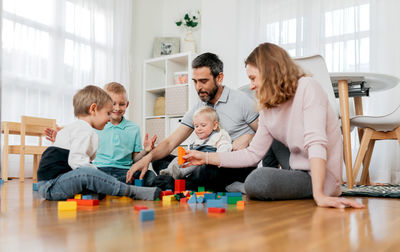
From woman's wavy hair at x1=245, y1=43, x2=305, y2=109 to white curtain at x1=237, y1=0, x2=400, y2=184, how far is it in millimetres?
2842

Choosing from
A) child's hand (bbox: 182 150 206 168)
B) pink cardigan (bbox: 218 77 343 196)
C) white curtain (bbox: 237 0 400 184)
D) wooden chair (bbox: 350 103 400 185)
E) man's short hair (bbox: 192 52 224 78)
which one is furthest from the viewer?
white curtain (bbox: 237 0 400 184)

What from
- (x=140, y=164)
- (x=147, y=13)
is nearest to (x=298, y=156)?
(x=140, y=164)

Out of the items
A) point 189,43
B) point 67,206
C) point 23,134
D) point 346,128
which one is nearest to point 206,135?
point 346,128

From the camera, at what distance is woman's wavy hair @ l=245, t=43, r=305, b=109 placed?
5.13ft

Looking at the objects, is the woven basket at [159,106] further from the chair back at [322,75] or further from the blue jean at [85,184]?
the blue jean at [85,184]

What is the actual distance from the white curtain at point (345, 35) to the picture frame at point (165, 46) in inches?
40.9

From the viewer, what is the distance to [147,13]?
570cm

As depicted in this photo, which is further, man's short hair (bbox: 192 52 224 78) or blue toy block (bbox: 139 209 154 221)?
man's short hair (bbox: 192 52 224 78)

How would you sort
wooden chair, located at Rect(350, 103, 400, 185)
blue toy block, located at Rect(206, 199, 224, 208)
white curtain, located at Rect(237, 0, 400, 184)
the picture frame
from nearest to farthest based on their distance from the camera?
blue toy block, located at Rect(206, 199, 224, 208), wooden chair, located at Rect(350, 103, 400, 185), white curtain, located at Rect(237, 0, 400, 184), the picture frame

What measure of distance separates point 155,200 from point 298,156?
68 centimetres

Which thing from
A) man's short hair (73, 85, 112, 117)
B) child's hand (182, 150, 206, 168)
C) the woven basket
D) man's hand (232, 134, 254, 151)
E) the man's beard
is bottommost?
child's hand (182, 150, 206, 168)

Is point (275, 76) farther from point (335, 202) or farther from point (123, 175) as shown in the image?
point (123, 175)

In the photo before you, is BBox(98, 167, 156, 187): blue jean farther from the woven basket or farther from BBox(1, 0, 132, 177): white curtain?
the woven basket

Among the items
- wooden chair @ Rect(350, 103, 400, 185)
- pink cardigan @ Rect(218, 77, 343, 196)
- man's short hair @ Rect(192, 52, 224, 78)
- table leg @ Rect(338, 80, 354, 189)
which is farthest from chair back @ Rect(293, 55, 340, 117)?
pink cardigan @ Rect(218, 77, 343, 196)
